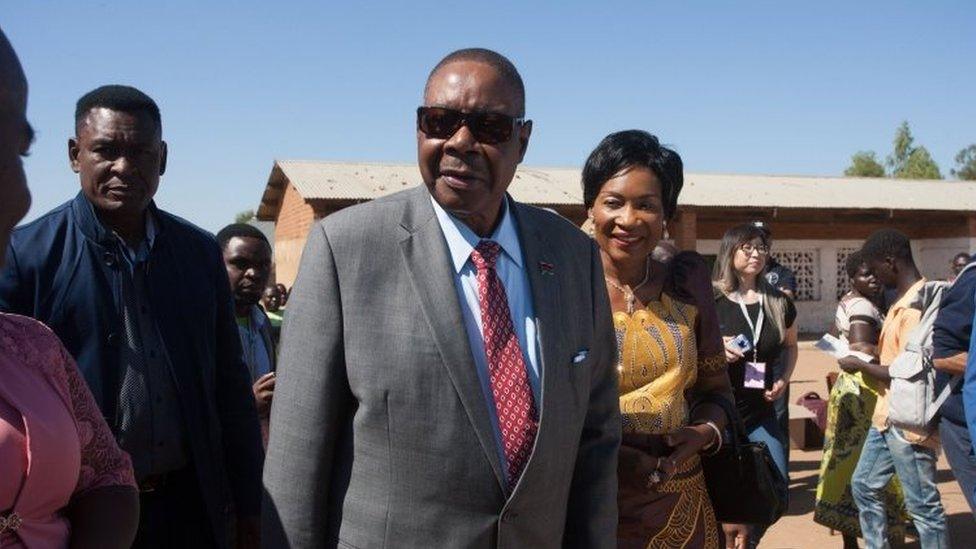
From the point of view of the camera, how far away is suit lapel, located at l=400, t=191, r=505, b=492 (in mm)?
1919

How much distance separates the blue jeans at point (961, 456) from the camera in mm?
4023

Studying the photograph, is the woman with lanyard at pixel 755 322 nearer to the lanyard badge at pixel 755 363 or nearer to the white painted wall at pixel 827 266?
the lanyard badge at pixel 755 363

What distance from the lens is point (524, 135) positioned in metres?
2.26

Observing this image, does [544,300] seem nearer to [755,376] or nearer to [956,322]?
[956,322]

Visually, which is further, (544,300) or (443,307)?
(544,300)

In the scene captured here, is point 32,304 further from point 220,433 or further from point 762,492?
point 762,492

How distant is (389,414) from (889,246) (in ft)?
15.0

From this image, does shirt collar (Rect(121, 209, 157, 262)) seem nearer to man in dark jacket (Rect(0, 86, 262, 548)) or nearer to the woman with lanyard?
man in dark jacket (Rect(0, 86, 262, 548))

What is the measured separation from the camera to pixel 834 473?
20.1 feet

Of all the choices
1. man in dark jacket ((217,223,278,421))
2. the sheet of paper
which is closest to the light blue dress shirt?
man in dark jacket ((217,223,278,421))

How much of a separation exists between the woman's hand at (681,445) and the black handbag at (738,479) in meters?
0.19

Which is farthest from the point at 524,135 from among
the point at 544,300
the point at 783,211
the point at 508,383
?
the point at 783,211

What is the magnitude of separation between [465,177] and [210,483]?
1.27 m

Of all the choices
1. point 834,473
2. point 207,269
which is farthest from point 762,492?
point 834,473
